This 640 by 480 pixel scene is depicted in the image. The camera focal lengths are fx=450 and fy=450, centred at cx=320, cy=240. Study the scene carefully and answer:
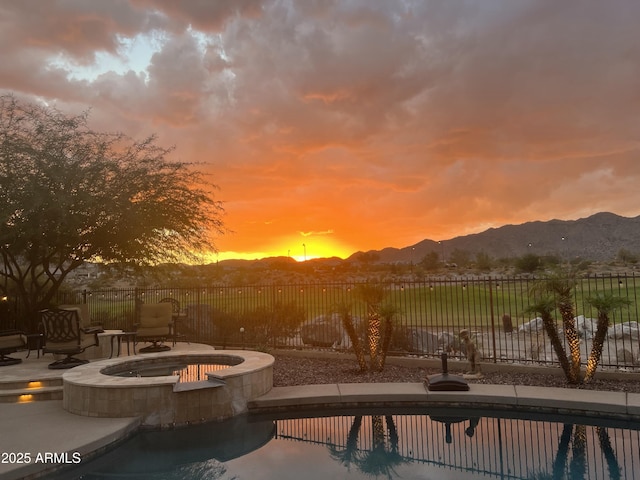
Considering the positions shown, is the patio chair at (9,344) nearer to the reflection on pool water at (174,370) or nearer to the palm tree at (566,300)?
the reflection on pool water at (174,370)

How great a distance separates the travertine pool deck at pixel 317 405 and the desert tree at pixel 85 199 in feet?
19.5

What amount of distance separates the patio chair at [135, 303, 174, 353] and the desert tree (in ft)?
8.09

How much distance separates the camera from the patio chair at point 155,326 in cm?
1174

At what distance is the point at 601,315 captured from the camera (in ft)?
26.3

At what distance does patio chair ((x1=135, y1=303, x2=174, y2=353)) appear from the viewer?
1174 cm

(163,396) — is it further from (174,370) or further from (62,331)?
(62,331)

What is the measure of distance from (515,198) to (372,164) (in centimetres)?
1031

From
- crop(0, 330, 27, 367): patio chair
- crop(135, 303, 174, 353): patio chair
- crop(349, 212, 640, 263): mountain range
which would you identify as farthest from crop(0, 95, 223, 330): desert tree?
crop(349, 212, 640, 263): mountain range

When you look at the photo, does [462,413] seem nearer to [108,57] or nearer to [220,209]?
[220,209]

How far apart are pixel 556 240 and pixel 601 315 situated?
73705mm

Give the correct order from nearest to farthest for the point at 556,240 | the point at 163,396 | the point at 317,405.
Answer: the point at 163,396, the point at 317,405, the point at 556,240

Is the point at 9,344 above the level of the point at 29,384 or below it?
above

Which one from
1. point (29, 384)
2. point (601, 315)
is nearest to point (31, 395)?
point (29, 384)

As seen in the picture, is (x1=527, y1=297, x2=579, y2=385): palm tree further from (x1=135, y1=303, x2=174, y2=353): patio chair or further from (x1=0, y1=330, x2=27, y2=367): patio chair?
(x1=0, y1=330, x2=27, y2=367): patio chair
